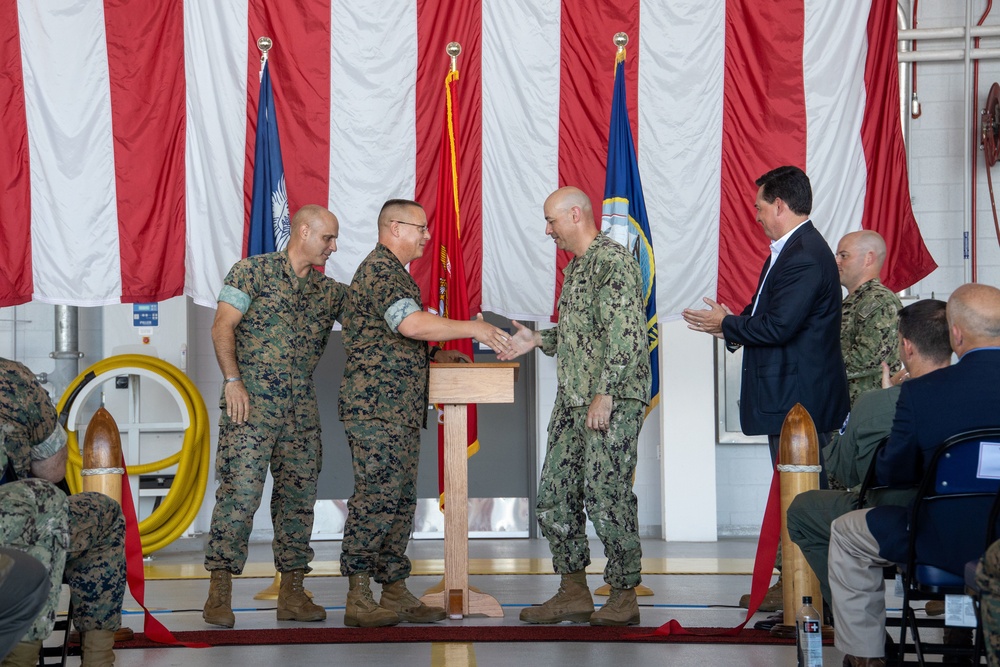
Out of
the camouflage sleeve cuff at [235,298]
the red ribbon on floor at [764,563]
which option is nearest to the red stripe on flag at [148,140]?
the camouflage sleeve cuff at [235,298]

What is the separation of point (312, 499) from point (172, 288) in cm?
147

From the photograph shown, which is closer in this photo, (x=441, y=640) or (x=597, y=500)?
(x=441, y=640)

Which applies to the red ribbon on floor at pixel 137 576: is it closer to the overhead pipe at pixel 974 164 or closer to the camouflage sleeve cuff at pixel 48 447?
the camouflage sleeve cuff at pixel 48 447

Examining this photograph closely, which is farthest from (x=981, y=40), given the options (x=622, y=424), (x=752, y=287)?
(x=622, y=424)

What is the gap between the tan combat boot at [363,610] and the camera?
4.08 meters

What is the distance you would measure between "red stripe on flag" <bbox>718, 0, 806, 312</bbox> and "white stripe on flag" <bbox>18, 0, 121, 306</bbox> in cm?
310

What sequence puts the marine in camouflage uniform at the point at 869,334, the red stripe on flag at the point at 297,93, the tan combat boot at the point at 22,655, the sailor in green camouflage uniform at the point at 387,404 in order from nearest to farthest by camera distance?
the tan combat boot at the point at 22,655 → the sailor in green camouflage uniform at the point at 387,404 → the marine in camouflage uniform at the point at 869,334 → the red stripe on flag at the point at 297,93

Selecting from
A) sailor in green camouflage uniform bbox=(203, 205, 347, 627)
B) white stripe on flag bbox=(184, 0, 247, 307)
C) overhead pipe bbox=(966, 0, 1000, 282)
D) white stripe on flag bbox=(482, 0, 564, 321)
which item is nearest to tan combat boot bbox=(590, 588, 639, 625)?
sailor in green camouflage uniform bbox=(203, 205, 347, 627)

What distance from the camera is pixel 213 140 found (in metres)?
5.28

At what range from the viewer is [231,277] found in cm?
432

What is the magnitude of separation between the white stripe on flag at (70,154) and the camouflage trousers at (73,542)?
8.14 ft

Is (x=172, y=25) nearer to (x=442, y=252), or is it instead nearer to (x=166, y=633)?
(x=442, y=252)

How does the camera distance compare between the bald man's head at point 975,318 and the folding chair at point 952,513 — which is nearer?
the folding chair at point 952,513

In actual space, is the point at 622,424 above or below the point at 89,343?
below
